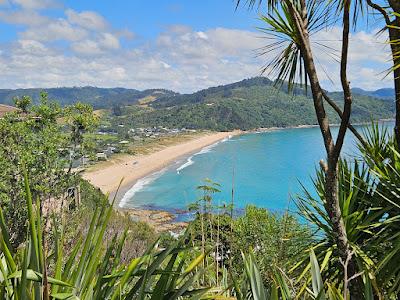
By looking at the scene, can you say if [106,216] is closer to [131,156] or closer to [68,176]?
[68,176]

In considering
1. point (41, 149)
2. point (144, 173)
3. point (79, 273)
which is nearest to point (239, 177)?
point (144, 173)

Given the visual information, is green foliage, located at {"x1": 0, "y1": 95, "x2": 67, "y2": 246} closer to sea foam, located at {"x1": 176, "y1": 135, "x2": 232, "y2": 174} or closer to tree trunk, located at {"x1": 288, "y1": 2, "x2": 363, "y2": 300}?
tree trunk, located at {"x1": 288, "y1": 2, "x2": 363, "y2": 300}

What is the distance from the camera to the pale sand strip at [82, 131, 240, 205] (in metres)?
47.2

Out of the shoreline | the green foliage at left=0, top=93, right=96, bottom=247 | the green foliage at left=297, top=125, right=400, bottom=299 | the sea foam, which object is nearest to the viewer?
the green foliage at left=297, top=125, right=400, bottom=299

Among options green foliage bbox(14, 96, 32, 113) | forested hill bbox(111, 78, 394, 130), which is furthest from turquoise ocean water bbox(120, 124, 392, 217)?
forested hill bbox(111, 78, 394, 130)

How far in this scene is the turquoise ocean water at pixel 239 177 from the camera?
37.9m

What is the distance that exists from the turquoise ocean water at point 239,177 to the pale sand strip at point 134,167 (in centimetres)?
170

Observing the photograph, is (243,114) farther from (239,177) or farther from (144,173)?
(239,177)

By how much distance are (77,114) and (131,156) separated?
58.8 m

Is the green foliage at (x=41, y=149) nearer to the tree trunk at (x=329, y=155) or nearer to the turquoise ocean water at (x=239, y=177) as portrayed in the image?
the tree trunk at (x=329, y=155)

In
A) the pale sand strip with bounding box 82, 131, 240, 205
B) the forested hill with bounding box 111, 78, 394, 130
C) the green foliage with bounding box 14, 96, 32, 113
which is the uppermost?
the green foliage with bounding box 14, 96, 32, 113

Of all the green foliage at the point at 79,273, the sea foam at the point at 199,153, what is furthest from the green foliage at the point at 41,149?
the sea foam at the point at 199,153

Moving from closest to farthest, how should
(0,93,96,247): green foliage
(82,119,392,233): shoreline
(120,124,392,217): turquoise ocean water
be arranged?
(0,93,96,247): green foliage
(82,119,392,233): shoreline
(120,124,392,217): turquoise ocean water

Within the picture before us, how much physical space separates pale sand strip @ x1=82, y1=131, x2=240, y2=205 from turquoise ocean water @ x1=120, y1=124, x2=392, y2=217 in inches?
66.9
